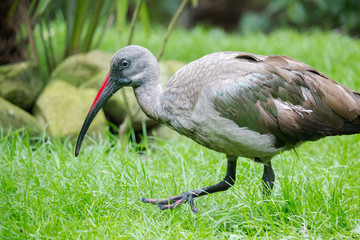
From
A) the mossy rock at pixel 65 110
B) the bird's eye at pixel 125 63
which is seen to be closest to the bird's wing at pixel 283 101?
the bird's eye at pixel 125 63

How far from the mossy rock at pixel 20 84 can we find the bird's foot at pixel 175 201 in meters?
2.89

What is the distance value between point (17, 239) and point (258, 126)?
186 cm

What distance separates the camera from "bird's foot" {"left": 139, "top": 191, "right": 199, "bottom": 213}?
12.6ft

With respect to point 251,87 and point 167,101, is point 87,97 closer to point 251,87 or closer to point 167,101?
point 167,101

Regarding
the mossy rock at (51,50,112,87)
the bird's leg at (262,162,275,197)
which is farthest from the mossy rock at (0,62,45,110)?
the bird's leg at (262,162,275,197)

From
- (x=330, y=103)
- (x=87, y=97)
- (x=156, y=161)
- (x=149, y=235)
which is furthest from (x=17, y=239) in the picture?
(x=87, y=97)

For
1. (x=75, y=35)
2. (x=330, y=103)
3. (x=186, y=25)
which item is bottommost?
(x=186, y=25)

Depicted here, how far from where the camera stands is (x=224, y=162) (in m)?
4.82

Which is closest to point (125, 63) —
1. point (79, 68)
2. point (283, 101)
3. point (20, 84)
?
point (283, 101)

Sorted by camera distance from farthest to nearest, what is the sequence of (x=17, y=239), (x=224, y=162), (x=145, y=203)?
1. (x=224, y=162)
2. (x=145, y=203)
3. (x=17, y=239)

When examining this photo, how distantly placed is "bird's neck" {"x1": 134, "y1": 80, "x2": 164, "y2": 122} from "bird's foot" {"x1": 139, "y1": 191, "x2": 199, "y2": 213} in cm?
61

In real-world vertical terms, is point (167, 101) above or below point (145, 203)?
above

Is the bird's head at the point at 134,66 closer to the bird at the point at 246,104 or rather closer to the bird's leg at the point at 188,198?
the bird at the point at 246,104

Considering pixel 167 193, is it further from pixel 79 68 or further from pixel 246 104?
pixel 79 68
